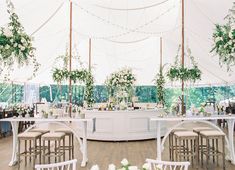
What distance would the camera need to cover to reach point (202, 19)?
367 inches

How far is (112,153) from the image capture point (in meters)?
7.46

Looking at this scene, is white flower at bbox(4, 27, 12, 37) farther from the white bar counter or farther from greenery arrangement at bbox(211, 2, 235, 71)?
the white bar counter

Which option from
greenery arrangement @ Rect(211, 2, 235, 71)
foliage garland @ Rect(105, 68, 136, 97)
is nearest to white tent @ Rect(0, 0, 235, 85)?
greenery arrangement @ Rect(211, 2, 235, 71)

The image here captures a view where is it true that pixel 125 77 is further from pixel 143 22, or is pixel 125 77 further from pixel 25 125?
pixel 25 125

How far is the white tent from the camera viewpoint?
8.91m

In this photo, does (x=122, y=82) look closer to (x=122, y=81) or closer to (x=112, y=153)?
(x=122, y=81)

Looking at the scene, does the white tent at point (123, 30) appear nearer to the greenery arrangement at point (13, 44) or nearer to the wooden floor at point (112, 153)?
the greenery arrangement at point (13, 44)

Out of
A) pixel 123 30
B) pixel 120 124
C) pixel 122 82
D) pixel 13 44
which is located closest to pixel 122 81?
pixel 122 82

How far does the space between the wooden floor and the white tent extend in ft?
10.8

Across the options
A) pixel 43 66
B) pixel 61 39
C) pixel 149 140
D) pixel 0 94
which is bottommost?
pixel 149 140

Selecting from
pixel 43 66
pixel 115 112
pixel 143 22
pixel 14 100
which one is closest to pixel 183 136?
pixel 115 112

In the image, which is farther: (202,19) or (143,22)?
(143,22)

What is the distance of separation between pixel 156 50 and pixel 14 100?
26.3ft

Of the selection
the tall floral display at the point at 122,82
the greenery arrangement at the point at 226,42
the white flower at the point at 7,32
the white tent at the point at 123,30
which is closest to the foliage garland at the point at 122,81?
the tall floral display at the point at 122,82
